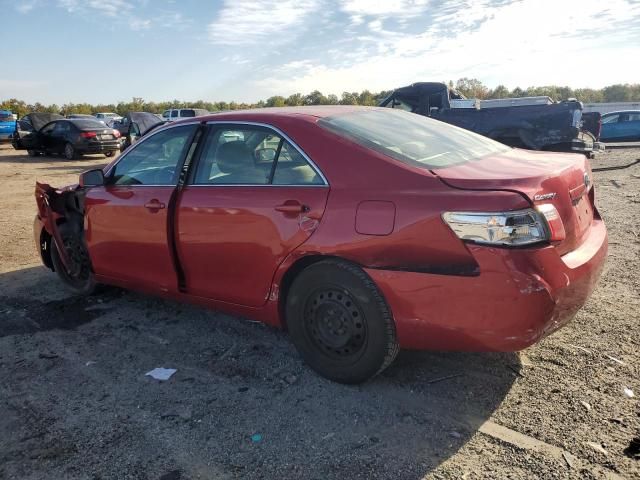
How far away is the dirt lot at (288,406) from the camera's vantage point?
A: 2.54 meters

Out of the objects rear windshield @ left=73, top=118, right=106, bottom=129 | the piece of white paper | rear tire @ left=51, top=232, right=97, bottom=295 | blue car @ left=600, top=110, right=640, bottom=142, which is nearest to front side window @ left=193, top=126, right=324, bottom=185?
the piece of white paper

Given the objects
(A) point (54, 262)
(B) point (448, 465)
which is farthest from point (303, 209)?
(A) point (54, 262)

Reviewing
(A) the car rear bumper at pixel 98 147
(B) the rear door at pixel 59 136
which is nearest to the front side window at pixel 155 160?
(A) the car rear bumper at pixel 98 147

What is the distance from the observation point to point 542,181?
2.76 metres

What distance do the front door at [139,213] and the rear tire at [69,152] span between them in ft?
54.5

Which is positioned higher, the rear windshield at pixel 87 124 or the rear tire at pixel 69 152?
the rear windshield at pixel 87 124

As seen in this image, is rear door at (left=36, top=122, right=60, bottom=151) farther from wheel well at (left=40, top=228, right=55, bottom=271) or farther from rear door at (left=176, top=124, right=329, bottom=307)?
rear door at (left=176, top=124, right=329, bottom=307)

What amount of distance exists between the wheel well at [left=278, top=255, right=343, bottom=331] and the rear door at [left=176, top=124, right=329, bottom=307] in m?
0.10

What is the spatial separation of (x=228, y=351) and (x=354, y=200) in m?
1.58

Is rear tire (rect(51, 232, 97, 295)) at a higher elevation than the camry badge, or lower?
lower

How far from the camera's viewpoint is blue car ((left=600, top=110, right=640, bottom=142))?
21188mm

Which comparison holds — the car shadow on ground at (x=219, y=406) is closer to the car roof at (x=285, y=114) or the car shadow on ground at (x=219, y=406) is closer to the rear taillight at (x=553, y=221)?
the rear taillight at (x=553, y=221)

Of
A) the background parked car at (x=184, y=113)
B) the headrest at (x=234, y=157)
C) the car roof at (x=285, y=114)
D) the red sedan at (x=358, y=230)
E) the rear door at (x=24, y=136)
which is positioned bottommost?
the red sedan at (x=358, y=230)

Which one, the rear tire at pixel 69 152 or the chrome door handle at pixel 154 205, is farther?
the rear tire at pixel 69 152
